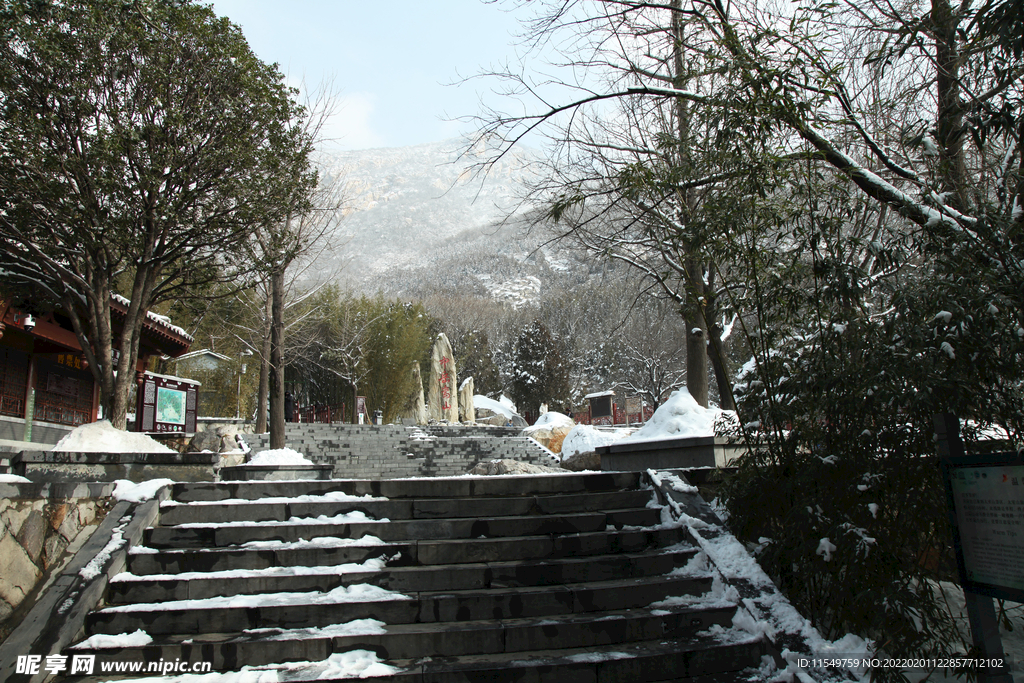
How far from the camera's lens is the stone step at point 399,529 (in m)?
4.39

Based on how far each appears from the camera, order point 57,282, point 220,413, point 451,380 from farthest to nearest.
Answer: point 451,380 < point 220,413 < point 57,282

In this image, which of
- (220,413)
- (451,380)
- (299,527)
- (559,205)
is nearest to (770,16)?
(559,205)

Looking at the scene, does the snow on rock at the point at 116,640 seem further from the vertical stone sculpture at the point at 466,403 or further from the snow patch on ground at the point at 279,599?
the vertical stone sculpture at the point at 466,403

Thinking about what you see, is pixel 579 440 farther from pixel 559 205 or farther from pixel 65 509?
pixel 65 509

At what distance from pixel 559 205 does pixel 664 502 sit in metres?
2.67

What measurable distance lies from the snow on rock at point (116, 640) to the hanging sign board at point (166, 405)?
11111 millimetres

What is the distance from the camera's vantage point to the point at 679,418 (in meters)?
7.45

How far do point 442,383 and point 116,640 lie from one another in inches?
966

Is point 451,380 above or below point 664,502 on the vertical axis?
above

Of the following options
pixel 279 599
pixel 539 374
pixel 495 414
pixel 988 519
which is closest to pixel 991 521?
pixel 988 519

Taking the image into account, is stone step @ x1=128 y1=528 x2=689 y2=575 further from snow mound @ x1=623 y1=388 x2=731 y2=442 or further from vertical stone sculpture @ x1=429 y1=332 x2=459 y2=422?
vertical stone sculpture @ x1=429 y1=332 x2=459 y2=422

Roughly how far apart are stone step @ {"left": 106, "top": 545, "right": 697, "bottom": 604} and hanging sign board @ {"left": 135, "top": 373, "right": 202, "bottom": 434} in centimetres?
1076

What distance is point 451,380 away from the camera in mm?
28312

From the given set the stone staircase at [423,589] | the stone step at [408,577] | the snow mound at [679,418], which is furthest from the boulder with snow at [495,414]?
the stone step at [408,577]
